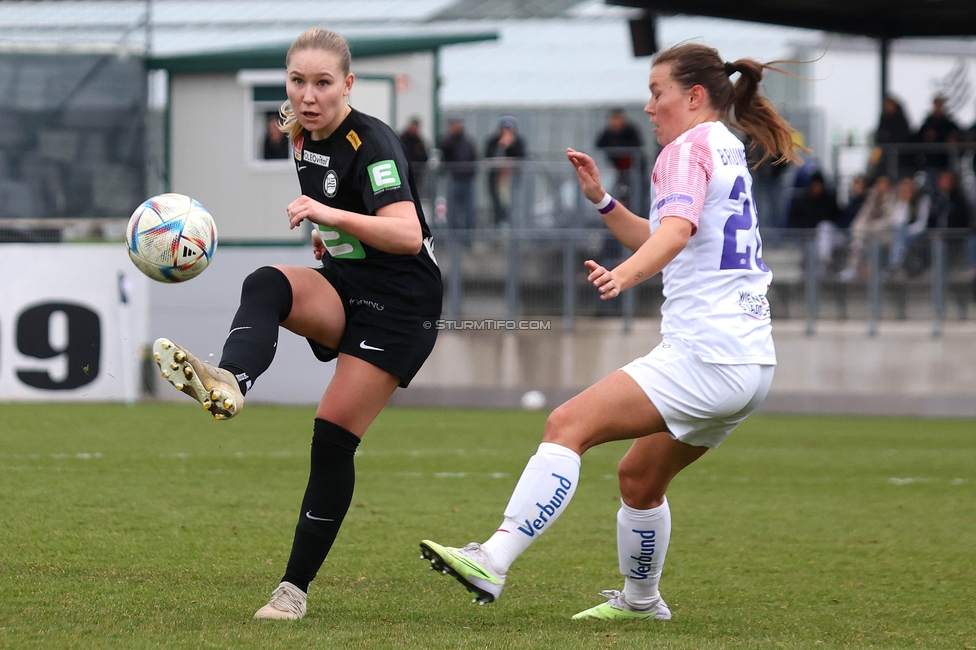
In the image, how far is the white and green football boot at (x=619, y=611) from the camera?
4.70 m

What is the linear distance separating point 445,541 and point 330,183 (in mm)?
2344

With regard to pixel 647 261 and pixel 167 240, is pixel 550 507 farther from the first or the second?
pixel 167 240

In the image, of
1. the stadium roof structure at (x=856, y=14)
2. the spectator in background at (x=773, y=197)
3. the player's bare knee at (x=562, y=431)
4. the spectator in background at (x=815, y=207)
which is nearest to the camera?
the player's bare knee at (x=562, y=431)

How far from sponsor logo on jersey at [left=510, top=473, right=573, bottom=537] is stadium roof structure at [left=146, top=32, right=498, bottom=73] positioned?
576 inches

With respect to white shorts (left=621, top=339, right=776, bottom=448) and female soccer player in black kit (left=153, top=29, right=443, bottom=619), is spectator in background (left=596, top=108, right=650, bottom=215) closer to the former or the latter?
female soccer player in black kit (left=153, top=29, right=443, bottom=619)

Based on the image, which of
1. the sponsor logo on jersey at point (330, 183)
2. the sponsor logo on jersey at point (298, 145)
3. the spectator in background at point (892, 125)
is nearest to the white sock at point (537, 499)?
the sponsor logo on jersey at point (330, 183)

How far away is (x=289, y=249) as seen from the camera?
50.8 ft

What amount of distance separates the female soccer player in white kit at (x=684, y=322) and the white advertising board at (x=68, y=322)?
10679 mm

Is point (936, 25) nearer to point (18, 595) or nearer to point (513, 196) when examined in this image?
point (513, 196)

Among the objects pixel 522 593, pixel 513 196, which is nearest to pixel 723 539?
pixel 522 593

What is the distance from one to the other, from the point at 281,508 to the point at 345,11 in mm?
14128

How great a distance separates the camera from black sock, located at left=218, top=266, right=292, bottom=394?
164 inches

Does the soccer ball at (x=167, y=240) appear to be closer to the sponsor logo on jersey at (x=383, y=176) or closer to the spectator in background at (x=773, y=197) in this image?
the sponsor logo on jersey at (x=383, y=176)

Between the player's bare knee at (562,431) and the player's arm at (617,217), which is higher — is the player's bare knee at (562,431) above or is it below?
below
